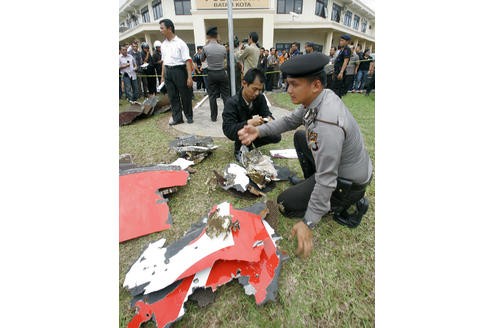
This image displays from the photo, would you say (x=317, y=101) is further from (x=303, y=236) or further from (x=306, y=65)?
(x=303, y=236)

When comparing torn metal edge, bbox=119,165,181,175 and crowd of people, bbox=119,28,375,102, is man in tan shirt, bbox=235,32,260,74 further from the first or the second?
torn metal edge, bbox=119,165,181,175

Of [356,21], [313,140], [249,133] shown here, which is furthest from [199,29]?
[356,21]

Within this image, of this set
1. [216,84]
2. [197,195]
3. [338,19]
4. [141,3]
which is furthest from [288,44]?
[197,195]

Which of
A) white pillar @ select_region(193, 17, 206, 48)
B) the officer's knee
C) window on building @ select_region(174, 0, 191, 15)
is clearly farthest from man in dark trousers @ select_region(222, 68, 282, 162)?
window on building @ select_region(174, 0, 191, 15)

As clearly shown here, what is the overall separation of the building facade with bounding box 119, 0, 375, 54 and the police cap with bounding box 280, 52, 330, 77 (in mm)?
19545

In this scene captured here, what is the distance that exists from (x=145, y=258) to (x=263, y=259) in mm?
926

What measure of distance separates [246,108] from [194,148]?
1.00 m

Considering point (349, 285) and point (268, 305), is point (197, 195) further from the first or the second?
point (349, 285)

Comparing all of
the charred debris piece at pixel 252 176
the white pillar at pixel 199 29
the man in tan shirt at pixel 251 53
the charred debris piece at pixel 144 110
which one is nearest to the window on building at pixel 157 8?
the white pillar at pixel 199 29

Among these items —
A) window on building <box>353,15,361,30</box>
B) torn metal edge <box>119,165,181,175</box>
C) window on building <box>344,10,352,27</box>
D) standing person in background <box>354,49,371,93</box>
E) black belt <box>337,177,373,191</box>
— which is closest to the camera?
black belt <box>337,177,373,191</box>

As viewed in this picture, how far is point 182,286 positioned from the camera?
56.9 inches

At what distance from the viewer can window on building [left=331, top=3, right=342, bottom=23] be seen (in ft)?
78.4

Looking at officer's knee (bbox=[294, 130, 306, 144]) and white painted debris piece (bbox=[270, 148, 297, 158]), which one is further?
white painted debris piece (bbox=[270, 148, 297, 158])

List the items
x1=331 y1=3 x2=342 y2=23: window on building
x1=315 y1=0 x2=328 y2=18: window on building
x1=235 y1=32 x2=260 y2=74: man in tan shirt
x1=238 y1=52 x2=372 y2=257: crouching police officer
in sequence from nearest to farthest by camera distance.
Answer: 1. x1=238 y1=52 x2=372 y2=257: crouching police officer
2. x1=235 y1=32 x2=260 y2=74: man in tan shirt
3. x1=315 y1=0 x2=328 y2=18: window on building
4. x1=331 y1=3 x2=342 y2=23: window on building
